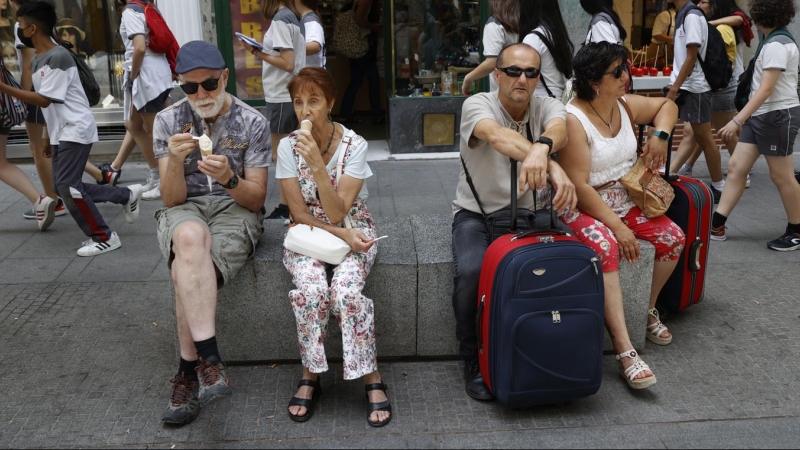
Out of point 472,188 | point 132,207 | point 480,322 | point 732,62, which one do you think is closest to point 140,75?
point 132,207

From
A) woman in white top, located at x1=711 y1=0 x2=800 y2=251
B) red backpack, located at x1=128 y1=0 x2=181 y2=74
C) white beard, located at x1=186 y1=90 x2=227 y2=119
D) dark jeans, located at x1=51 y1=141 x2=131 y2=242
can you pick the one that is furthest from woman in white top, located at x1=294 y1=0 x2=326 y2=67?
woman in white top, located at x1=711 y1=0 x2=800 y2=251

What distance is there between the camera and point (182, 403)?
3727 mm

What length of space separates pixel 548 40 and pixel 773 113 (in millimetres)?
1701

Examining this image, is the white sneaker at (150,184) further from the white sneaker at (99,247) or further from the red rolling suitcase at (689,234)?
the red rolling suitcase at (689,234)

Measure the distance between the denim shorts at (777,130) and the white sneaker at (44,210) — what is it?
5.27 meters

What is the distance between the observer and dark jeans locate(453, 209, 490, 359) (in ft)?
12.5

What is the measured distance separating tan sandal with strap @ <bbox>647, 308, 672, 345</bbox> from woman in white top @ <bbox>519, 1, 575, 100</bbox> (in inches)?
63.6

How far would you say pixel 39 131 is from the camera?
22.2 feet

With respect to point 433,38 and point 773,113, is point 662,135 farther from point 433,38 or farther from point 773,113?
point 433,38

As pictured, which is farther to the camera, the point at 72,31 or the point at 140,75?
the point at 72,31

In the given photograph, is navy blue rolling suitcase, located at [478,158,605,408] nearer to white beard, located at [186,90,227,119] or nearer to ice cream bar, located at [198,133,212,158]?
ice cream bar, located at [198,133,212,158]

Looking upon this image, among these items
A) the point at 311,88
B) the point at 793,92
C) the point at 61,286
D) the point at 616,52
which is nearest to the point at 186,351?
the point at 311,88

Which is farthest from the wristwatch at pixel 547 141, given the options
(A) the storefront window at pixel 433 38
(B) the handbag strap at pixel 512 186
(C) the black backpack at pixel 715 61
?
(A) the storefront window at pixel 433 38

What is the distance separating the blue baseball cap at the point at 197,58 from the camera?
12.8 feet
